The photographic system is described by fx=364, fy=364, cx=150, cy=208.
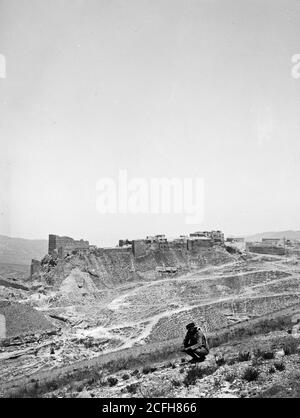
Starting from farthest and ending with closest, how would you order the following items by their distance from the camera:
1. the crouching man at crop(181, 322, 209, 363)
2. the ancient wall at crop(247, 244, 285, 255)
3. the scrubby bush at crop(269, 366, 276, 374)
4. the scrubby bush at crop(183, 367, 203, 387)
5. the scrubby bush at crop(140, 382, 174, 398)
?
the ancient wall at crop(247, 244, 285, 255)
the crouching man at crop(181, 322, 209, 363)
the scrubby bush at crop(183, 367, 203, 387)
the scrubby bush at crop(269, 366, 276, 374)
the scrubby bush at crop(140, 382, 174, 398)

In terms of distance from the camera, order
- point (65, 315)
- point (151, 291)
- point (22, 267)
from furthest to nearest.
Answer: point (22, 267)
point (151, 291)
point (65, 315)

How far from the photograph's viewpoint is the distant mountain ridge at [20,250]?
368 ft

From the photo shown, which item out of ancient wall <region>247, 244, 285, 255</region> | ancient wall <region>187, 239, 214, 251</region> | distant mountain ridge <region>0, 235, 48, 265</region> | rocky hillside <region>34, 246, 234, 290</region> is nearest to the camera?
rocky hillside <region>34, 246, 234, 290</region>

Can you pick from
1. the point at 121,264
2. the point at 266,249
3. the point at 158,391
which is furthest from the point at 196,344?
the point at 266,249

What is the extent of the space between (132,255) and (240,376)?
117ft

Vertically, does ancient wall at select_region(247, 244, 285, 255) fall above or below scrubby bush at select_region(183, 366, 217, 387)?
above

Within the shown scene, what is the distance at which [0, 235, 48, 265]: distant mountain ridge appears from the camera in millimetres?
112031

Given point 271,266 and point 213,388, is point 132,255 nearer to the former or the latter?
point 271,266

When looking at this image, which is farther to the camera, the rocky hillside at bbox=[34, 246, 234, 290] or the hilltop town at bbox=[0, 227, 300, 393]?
the rocky hillside at bbox=[34, 246, 234, 290]

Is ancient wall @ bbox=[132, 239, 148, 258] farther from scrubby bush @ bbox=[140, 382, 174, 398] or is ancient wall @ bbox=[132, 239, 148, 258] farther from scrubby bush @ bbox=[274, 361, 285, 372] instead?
scrubby bush @ bbox=[274, 361, 285, 372]

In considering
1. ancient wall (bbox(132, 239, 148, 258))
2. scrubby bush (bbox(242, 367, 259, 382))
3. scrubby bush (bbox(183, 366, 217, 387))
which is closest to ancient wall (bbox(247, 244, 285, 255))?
ancient wall (bbox(132, 239, 148, 258))

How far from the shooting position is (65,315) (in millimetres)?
30594

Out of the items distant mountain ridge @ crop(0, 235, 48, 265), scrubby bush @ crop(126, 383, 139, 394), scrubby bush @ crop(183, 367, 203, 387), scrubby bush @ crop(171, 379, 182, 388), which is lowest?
distant mountain ridge @ crop(0, 235, 48, 265)
